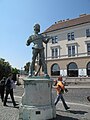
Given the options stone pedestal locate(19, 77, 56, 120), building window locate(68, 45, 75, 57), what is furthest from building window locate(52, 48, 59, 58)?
stone pedestal locate(19, 77, 56, 120)

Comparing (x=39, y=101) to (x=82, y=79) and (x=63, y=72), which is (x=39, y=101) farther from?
(x=63, y=72)

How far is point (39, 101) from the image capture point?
9648 mm

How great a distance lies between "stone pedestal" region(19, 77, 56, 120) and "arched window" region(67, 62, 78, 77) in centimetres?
3851

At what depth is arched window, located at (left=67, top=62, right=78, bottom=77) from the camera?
1892 inches

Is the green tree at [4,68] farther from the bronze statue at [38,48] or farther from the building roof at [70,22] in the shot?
the bronze statue at [38,48]

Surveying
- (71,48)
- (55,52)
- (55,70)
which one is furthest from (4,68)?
(71,48)

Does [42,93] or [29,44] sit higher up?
[29,44]

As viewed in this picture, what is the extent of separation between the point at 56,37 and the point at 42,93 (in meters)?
44.5

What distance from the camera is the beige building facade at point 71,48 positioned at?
47.3 metres

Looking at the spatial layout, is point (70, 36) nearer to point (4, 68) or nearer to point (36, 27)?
point (4, 68)

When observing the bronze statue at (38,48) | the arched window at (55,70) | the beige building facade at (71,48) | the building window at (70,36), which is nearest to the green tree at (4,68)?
the beige building facade at (71,48)

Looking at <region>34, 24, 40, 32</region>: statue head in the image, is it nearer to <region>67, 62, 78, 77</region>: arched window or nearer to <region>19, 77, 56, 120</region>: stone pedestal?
<region>19, 77, 56, 120</region>: stone pedestal

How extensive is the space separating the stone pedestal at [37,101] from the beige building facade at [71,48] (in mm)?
36725

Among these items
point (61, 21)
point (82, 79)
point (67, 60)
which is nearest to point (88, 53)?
point (67, 60)
